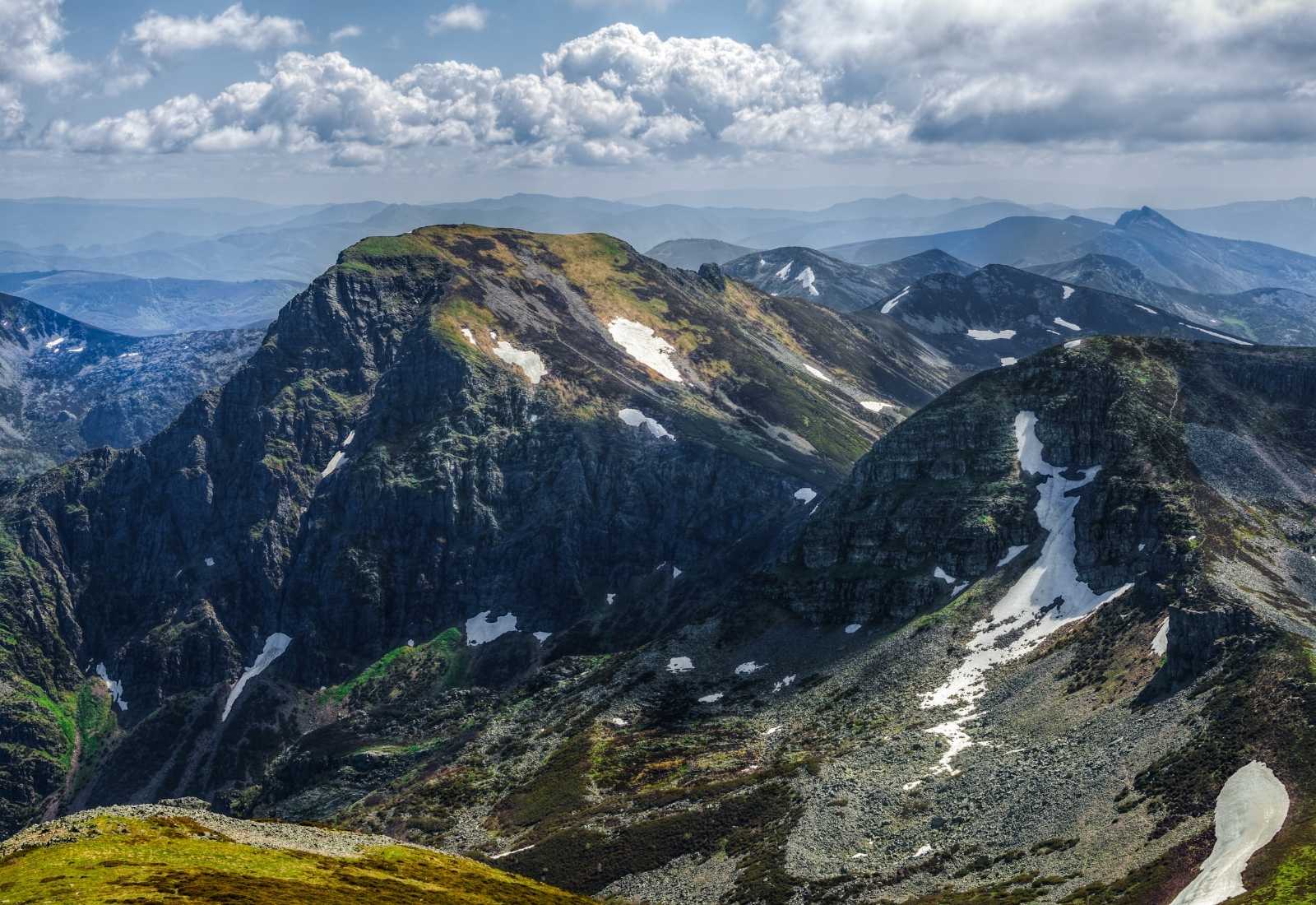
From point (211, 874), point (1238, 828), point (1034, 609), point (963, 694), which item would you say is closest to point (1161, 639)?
point (963, 694)

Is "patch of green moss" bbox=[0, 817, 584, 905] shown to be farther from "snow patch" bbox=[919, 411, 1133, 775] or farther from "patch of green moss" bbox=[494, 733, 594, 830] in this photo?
"snow patch" bbox=[919, 411, 1133, 775]

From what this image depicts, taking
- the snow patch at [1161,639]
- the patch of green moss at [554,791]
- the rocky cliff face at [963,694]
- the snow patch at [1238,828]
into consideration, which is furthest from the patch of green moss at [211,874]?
the snow patch at [1161,639]

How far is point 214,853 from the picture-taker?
6322 centimetres

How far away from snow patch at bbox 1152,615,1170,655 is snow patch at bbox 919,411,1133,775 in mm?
13713

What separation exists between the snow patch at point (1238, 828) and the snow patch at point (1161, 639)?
27.1m

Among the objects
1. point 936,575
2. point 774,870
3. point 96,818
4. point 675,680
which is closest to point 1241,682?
point 774,870

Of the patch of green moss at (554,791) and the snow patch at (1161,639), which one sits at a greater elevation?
the snow patch at (1161,639)

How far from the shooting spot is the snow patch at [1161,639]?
9588 cm

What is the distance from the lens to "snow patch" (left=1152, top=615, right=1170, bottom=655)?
3775 inches

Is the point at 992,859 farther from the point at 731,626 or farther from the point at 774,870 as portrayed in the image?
the point at 731,626

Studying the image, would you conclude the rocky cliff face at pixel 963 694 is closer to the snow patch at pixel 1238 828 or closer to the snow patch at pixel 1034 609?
the snow patch at pixel 1034 609

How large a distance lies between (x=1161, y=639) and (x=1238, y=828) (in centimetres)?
3809

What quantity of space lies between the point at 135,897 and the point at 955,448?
129 m

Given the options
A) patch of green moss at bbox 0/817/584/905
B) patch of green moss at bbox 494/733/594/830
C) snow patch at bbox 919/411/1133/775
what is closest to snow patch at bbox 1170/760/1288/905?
snow patch at bbox 919/411/1133/775
